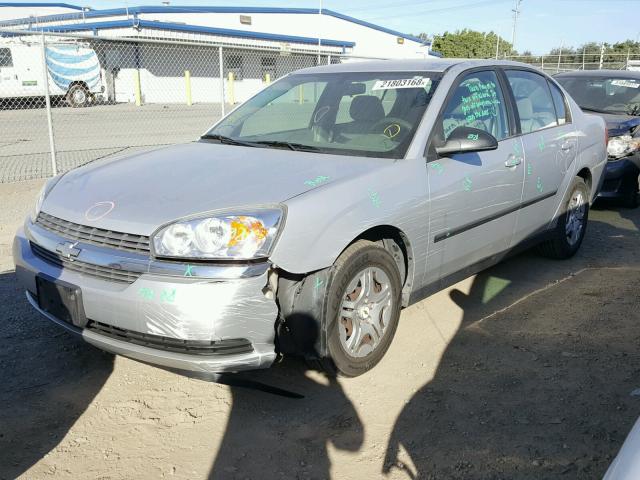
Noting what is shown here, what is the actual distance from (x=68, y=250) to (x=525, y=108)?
3.54 meters

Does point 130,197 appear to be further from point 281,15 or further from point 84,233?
point 281,15

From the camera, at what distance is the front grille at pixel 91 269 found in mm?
2779

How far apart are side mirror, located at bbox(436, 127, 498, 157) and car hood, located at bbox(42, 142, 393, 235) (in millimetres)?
448

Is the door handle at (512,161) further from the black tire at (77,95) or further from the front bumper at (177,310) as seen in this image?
the black tire at (77,95)

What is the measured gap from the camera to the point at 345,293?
311cm

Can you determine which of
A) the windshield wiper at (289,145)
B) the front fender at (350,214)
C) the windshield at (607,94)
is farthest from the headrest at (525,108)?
the windshield at (607,94)

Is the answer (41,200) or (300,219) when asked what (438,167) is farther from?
(41,200)

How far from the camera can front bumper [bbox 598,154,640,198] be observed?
7383 millimetres

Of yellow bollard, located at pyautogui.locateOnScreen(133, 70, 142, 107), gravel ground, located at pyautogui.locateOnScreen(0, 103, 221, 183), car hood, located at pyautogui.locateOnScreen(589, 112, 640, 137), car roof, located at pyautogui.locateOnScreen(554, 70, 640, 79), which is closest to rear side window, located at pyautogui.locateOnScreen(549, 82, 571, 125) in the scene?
car hood, located at pyautogui.locateOnScreen(589, 112, 640, 137)

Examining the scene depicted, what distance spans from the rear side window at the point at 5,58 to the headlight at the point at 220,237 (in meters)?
23.3

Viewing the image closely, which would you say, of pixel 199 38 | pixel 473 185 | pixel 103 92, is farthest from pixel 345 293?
pixel 199 38

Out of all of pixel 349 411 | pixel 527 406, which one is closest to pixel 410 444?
pixel 349 411

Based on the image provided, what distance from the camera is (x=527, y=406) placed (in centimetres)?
311

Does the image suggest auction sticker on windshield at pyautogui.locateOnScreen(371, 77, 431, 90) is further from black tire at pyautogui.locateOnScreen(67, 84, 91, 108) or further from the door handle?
black tire at pyautogui.locateOnScreen(67, 84, 91, 108)
